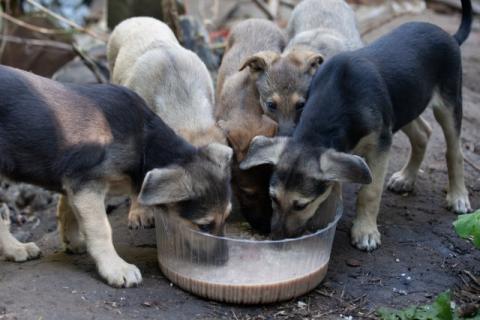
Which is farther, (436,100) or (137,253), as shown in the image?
(436,100)

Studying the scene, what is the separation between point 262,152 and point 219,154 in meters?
0.38

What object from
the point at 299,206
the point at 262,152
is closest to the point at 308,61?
the point at 262,152

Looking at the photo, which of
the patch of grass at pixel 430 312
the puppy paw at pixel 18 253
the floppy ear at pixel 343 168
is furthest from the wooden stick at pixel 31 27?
the patch of grass at pixel 430 312

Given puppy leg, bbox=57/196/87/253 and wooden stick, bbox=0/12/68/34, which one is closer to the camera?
puppy leg, bbox=57/196/87/253

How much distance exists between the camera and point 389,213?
8.09 metres

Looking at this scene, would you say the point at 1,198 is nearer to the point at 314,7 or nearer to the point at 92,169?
the point at 92,169

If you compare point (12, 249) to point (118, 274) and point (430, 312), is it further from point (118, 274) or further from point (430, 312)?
point (430, 312)

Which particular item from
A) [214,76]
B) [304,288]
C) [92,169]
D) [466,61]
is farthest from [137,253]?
[466,61]

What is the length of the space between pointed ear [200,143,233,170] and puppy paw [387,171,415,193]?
118 inches

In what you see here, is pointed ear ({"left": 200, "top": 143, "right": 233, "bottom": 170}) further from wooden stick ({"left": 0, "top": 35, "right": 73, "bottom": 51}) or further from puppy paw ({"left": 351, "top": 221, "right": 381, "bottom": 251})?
wooden stick ({"left": 0, "top": 35, "right": 73, "bottom": 51})

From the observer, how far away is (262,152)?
632 centimetres

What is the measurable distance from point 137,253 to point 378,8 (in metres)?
11.1

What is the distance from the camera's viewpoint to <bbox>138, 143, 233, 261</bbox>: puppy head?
5852 mm

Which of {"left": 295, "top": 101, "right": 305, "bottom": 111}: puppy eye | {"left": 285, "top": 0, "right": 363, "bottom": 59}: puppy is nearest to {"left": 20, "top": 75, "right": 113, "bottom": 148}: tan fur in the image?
{"left": 295, "top": 101, "right": 305, "bottom": 111}: puppy eye
